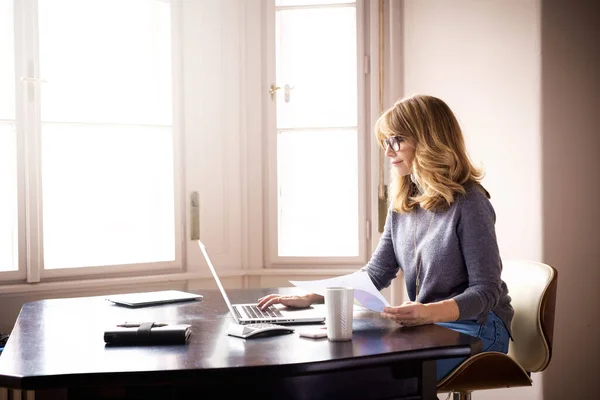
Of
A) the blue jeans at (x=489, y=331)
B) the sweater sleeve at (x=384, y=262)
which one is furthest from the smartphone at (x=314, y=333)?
the sweater sleeve at (x=384, y=262)

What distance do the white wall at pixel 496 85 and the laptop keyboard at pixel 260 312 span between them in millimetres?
1276

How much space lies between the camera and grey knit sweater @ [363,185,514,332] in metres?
1.96

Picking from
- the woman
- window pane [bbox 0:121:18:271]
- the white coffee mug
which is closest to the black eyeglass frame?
the woman

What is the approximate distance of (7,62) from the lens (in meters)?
2.92

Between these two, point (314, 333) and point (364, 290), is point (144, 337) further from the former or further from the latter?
point (364, 290)

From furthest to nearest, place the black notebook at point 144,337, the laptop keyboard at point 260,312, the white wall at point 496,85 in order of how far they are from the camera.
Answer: the white wall at point 496,85
the laptop keyboard at point 260,312
the black notebook at point 144,337

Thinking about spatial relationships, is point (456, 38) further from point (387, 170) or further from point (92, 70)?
point (92, 70)

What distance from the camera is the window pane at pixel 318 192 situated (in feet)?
11.4

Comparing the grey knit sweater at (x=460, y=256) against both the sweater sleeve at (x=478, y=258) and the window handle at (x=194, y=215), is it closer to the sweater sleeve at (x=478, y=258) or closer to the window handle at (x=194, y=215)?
the sweater sleeve at (x=478, y=258)

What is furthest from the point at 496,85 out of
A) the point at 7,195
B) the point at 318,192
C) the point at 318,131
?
the point at 7,195

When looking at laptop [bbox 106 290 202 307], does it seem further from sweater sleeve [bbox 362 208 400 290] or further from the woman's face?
the woman's face

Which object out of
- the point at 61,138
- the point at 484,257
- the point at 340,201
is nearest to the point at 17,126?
the point at 61,138

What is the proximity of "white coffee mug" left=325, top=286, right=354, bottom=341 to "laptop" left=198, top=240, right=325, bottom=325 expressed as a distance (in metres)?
0.23

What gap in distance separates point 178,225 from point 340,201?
805 millimetres
